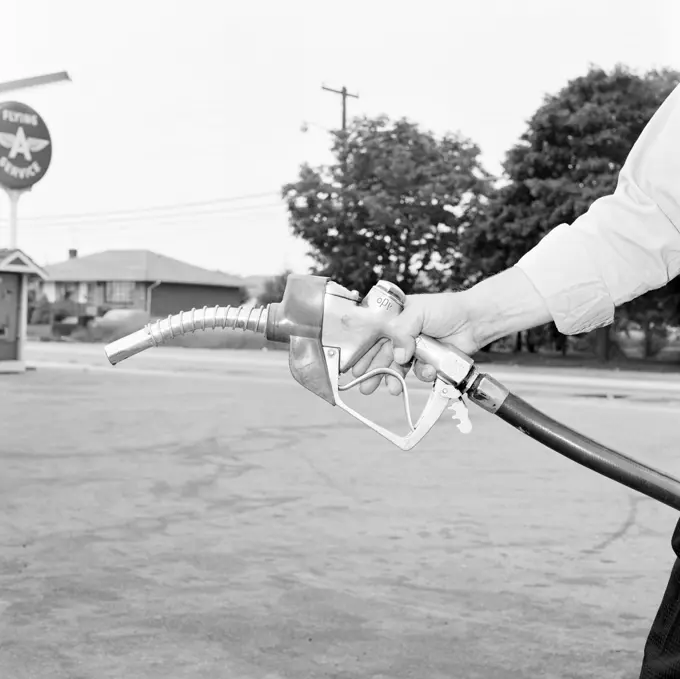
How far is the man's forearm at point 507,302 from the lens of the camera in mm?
1939

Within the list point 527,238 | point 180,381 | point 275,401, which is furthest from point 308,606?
point 527,238

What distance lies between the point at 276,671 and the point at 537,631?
1.16m

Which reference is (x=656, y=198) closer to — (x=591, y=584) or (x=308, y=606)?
(x=308, y=606)

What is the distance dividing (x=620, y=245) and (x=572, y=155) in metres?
34.7

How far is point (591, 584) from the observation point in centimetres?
545

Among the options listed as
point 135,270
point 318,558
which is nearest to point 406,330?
point 318,558

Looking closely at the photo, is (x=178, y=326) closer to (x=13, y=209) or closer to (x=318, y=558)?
(x=318, y=558)

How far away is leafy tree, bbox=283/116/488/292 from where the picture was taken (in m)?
42.1

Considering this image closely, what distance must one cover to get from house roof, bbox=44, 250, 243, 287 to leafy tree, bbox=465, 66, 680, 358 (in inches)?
1865

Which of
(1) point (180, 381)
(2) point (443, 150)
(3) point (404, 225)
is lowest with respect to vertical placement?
(1) point (180, 381)

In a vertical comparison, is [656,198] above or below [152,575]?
above

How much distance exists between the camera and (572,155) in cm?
3544

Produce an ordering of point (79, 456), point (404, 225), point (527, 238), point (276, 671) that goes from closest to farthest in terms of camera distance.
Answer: point (276, 671) → point (79, 456) → point (527, 238) → point (404, 225)

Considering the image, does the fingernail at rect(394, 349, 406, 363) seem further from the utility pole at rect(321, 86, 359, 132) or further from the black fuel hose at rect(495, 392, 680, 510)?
the utility pole at rect(321, 86, 359, 132)
